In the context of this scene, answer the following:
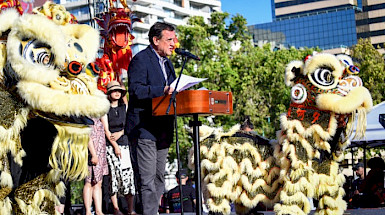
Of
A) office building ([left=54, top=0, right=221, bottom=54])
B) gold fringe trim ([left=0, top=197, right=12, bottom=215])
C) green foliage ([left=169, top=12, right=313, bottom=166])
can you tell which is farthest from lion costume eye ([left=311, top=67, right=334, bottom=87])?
office building ([left=54, top=0, right=221, bottom=54])

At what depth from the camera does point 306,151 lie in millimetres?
6637

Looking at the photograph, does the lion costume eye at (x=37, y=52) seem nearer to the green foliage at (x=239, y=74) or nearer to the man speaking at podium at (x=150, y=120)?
the man speaking at podium at (x=150, y=120)

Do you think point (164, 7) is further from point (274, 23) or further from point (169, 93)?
point (169, 93)

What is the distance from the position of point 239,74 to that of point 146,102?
2399 centimetres

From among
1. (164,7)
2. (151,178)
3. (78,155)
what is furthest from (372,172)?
(164,7)

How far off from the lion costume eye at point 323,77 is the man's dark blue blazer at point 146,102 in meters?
1.76

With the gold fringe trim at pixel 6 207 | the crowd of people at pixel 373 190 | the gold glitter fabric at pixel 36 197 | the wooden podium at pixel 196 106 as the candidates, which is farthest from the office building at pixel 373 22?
the gold fringe trim at pixel 6 207

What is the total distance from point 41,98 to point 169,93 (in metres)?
1.54

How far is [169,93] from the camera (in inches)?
216

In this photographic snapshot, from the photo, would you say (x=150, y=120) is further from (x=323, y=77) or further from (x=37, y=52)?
(x=323, y=77)

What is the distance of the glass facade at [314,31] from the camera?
8144 centimetres

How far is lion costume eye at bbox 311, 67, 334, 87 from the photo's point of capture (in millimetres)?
6660

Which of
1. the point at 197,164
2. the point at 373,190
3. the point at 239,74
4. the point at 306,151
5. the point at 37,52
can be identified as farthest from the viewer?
the point at 239,74

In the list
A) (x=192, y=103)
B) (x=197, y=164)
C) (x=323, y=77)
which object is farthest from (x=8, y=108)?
(x=323, y=77)
